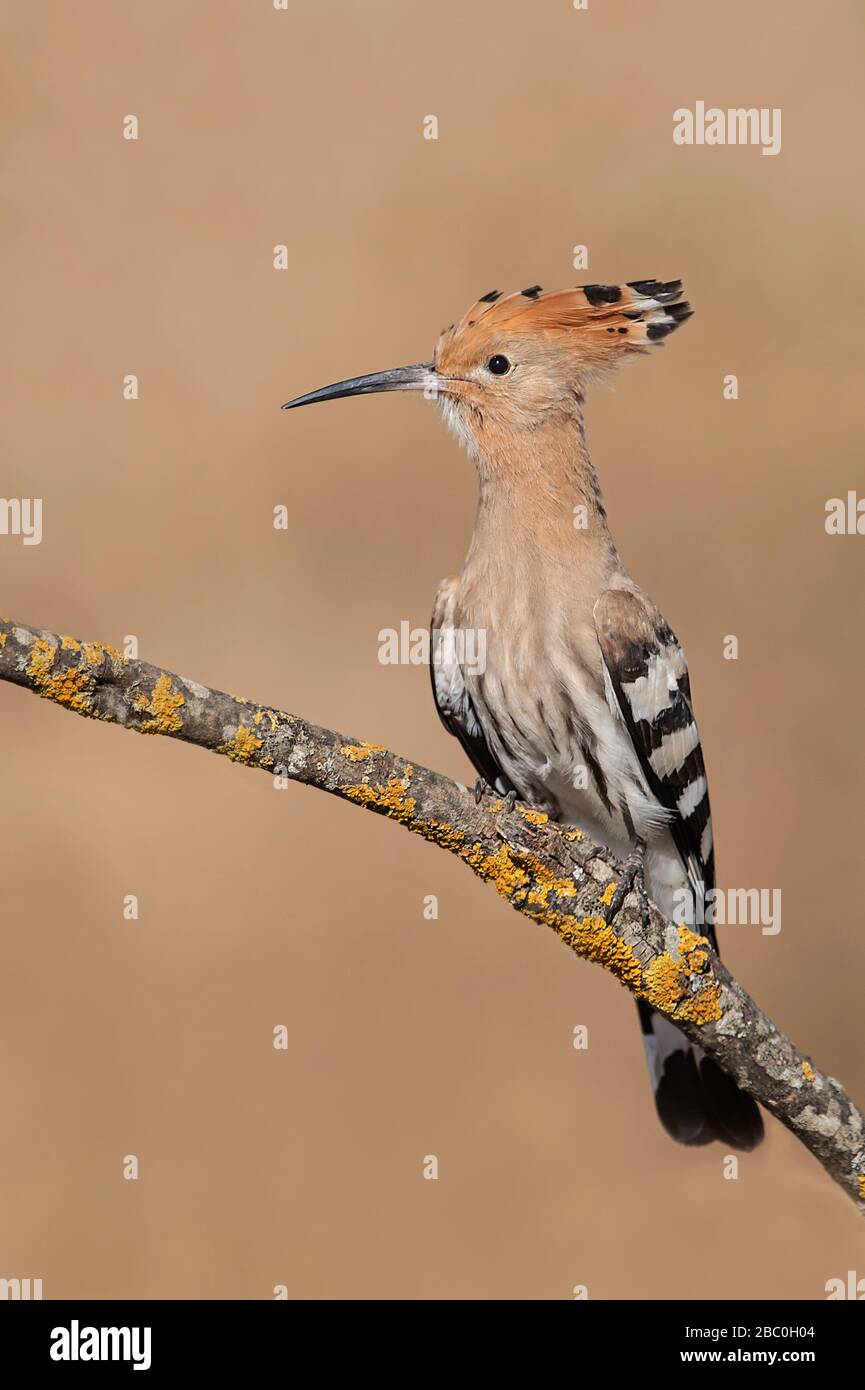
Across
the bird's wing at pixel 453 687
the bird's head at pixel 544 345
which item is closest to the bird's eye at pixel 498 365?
the bird's head at pixel 544 345

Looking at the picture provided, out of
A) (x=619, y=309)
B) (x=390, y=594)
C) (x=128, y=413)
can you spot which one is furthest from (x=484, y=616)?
(x=128, y=413)

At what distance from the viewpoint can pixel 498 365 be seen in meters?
2.71

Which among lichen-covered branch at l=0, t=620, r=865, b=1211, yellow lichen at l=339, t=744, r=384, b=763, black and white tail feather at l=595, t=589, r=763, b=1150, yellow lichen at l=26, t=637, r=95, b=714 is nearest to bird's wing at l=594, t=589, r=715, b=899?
black and white tail feather at l=595, t=589, r=763, b=1150

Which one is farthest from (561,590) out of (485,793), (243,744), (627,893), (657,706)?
(243,744)

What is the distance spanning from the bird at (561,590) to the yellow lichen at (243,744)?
963 millimetres

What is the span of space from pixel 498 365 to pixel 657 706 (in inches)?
29.4

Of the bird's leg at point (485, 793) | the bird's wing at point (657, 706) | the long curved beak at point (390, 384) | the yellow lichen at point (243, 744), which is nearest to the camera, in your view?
the yellow lichen at point (243, 744)

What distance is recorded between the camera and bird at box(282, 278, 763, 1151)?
8.68 feet

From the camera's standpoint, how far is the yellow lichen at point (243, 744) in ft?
5.82

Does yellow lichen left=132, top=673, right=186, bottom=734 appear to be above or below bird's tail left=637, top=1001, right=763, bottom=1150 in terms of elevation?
above

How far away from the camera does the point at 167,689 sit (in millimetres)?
1720

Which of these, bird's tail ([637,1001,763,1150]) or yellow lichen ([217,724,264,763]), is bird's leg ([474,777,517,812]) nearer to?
yellow lichen ([217,724,264,763])

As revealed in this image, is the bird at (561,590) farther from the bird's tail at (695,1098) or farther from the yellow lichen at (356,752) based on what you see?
the yellow lichen at (356,752)

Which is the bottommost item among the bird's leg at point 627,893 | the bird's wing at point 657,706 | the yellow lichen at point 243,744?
the bird's leg at point 627,893
